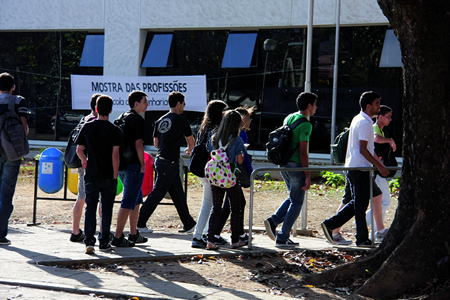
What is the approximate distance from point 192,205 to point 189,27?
921cm

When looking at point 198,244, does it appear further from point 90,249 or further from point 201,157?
point 90,249

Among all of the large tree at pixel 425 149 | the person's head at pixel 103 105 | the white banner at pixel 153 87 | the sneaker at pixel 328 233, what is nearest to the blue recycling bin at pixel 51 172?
the person's head at pixel 103 105

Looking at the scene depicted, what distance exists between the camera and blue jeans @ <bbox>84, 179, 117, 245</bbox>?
661cm

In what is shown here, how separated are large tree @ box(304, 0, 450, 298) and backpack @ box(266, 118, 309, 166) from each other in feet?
6.49

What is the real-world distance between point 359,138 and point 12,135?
4.11 meters

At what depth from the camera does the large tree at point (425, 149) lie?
5.20m

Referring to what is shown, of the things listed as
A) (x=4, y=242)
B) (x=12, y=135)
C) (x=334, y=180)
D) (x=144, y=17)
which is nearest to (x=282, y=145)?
(x=12, y=135)

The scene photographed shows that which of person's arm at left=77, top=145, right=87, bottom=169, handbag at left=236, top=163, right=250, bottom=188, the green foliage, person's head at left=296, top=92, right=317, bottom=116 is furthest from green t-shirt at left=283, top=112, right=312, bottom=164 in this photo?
the green foliage

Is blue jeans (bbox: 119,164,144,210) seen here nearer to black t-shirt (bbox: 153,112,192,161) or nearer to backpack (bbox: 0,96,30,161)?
black t-shirt (bbox: 153,112,192,161)

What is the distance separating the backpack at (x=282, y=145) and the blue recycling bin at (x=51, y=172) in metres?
3.54

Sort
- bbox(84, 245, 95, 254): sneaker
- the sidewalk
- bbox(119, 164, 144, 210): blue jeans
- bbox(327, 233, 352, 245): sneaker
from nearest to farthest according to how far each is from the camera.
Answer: the sidewalk
bbox(84, 245, 95, 254): sneaker
bbox(119, 164, 144, 210): blue jeans
bbox(327, 233, 352, 245): sneaker

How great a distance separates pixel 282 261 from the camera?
22.1ft

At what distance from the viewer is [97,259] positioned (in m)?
6.26

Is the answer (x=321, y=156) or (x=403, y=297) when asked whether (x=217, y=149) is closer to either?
(x=403, y=297)
